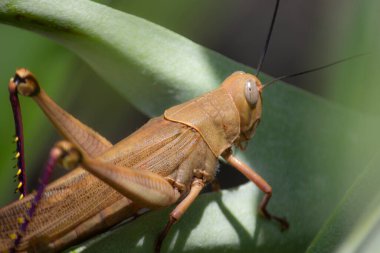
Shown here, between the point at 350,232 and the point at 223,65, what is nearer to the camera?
the point at 350,232

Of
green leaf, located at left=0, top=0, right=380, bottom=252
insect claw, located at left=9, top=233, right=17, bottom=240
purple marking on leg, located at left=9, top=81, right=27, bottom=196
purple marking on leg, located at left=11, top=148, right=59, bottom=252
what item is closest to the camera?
purple marking on leg, located at left=11, top=148, right=59, bottom=252

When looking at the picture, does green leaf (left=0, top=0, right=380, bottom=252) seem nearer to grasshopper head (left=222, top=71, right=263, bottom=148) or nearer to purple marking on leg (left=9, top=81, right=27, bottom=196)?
grasshopper head (left=222, top=71, right=263, bottom=148)

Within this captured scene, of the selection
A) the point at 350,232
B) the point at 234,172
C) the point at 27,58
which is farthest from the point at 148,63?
the point at 234,172

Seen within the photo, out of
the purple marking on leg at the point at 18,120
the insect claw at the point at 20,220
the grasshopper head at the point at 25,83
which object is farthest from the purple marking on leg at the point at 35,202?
the grasshopper head at the point at 25,83

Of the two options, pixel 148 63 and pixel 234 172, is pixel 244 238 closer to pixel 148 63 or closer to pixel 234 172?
pixel 148 63

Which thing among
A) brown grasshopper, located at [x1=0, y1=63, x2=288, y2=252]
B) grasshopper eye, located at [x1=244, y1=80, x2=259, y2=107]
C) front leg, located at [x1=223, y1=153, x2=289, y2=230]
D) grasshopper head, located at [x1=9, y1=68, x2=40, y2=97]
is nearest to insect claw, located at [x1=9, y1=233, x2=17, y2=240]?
brown grasshopper, located at [x1=0, y1=63, x2=288, y2=252]

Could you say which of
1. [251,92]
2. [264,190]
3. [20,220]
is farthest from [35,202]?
[251,92]
